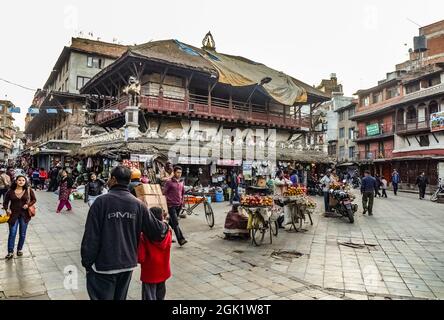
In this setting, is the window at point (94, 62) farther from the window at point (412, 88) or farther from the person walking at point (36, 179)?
the window at point (412, 88)

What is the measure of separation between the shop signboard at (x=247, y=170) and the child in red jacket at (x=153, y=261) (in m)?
16.7

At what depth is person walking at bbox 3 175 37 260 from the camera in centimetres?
584

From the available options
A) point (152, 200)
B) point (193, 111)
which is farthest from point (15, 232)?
point (193, 111)

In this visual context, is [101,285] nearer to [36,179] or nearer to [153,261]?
[153,261]

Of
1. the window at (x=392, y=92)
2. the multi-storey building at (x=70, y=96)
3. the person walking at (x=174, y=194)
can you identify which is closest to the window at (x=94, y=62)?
the multi-storey building at (x=70, y=96)

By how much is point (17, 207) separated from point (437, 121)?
36162 mm

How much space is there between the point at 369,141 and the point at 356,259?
39.6 metres

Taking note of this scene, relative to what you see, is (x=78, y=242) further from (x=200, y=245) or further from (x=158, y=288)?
(x=158, y=288)

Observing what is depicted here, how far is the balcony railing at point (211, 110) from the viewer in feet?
62.5

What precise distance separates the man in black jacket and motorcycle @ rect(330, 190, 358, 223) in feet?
31.0

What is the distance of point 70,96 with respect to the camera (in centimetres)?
3014

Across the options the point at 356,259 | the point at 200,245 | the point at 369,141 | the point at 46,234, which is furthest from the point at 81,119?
the point at 369,141

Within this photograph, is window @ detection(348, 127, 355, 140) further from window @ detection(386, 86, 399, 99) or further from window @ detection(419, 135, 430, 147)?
window @ detection(419, 135, 430, 147)

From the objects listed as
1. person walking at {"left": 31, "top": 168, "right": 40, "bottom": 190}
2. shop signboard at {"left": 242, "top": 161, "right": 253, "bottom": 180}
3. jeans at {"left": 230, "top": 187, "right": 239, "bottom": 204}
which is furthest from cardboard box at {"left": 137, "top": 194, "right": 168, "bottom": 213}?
person walking at {"left": 31, "top": 168, "right": 40, "bottom": 190}
